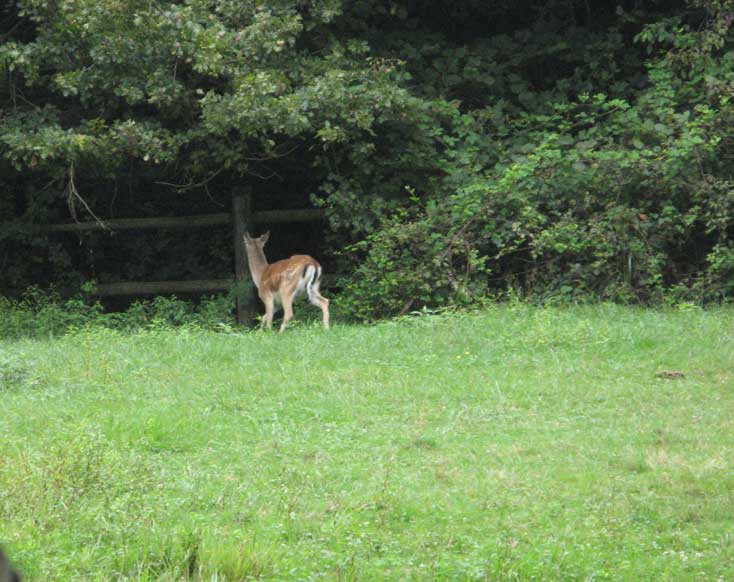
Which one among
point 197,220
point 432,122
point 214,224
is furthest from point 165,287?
point 432,122

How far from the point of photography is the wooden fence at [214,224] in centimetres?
1577

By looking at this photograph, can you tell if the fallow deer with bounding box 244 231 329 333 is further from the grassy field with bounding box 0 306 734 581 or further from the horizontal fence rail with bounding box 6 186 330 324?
the grassy field with bounding box 0 306 734 581

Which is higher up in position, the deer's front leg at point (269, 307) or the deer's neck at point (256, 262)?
the deer's neck at point (256, 262)

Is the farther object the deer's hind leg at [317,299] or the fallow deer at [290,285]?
the fallow deer at [290,285]

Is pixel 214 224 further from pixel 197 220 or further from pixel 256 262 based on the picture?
pixel 256 262

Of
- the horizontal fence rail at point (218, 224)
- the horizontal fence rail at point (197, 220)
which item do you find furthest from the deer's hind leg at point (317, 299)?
the horizontal fence rail at point (197, 220)

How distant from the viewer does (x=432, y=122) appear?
14664mm

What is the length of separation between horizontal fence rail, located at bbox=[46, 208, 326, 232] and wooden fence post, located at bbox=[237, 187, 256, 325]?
20 centimetres

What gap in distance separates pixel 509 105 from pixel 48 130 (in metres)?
5.82

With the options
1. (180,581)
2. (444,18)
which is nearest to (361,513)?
(180,581)

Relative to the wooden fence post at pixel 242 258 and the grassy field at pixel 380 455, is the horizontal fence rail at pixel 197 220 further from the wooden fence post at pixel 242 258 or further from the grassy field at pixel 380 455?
the grassy field at pixel 380 455

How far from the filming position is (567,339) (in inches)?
387

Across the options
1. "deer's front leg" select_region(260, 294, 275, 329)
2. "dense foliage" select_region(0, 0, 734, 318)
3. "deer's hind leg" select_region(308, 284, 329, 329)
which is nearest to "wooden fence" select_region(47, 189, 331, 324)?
"dense foliage" select_region(0, 0, 734, 318)

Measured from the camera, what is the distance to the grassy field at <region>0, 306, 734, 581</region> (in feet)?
15.9
